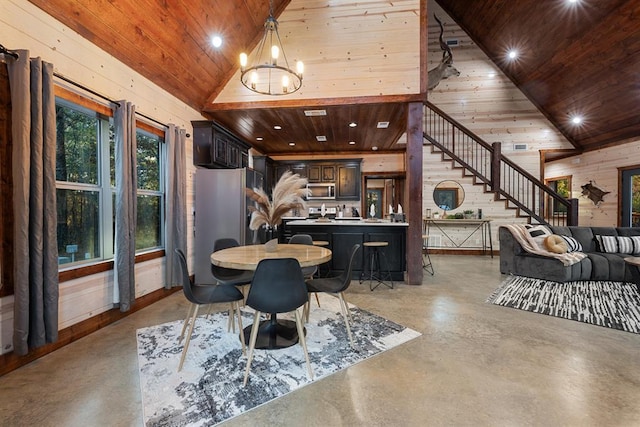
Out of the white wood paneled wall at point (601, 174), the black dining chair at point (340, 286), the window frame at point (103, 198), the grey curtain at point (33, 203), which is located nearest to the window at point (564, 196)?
the white wood paneled wall at point (601, 174)

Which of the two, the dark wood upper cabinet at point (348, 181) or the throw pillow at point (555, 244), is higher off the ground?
the dark wood upper cabinet at point (348, 181)

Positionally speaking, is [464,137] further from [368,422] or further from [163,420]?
[163,420]

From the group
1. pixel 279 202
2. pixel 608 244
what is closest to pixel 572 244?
pixel 608 244

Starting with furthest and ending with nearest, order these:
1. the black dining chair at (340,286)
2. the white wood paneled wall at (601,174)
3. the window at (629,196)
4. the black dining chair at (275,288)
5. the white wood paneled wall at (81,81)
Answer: the white wood paneled wall at (601,174), the window at (629,196), the black dining chair at (340,286), the white wood paneled wall at (81,81), the black dining chair at (275,288)

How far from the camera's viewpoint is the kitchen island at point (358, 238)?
4.64m

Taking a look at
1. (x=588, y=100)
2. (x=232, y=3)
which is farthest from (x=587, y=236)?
(x=232, y=3)

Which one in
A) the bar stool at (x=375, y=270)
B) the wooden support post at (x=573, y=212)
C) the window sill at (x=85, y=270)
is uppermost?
the wooden support post at (x=573, y=212)

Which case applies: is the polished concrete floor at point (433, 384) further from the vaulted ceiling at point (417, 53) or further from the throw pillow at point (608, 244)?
the vaulted ceiling at point (417, 53)

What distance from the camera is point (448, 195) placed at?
7254 millimetres

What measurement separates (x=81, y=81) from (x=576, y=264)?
6685 millimetres

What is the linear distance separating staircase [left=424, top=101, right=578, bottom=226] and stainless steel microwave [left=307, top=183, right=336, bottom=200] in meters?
2.71

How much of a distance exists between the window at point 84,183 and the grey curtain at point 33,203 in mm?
460

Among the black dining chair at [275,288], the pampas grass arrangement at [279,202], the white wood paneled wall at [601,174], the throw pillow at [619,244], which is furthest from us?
the white wood paneled wall at [601,174]

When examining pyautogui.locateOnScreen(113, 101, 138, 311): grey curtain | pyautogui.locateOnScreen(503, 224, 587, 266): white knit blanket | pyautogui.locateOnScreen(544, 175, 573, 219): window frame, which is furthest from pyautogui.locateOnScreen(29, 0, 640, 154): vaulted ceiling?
pyautogui.locateOnScreen(503, 224, 587, 266): white knit blanket
